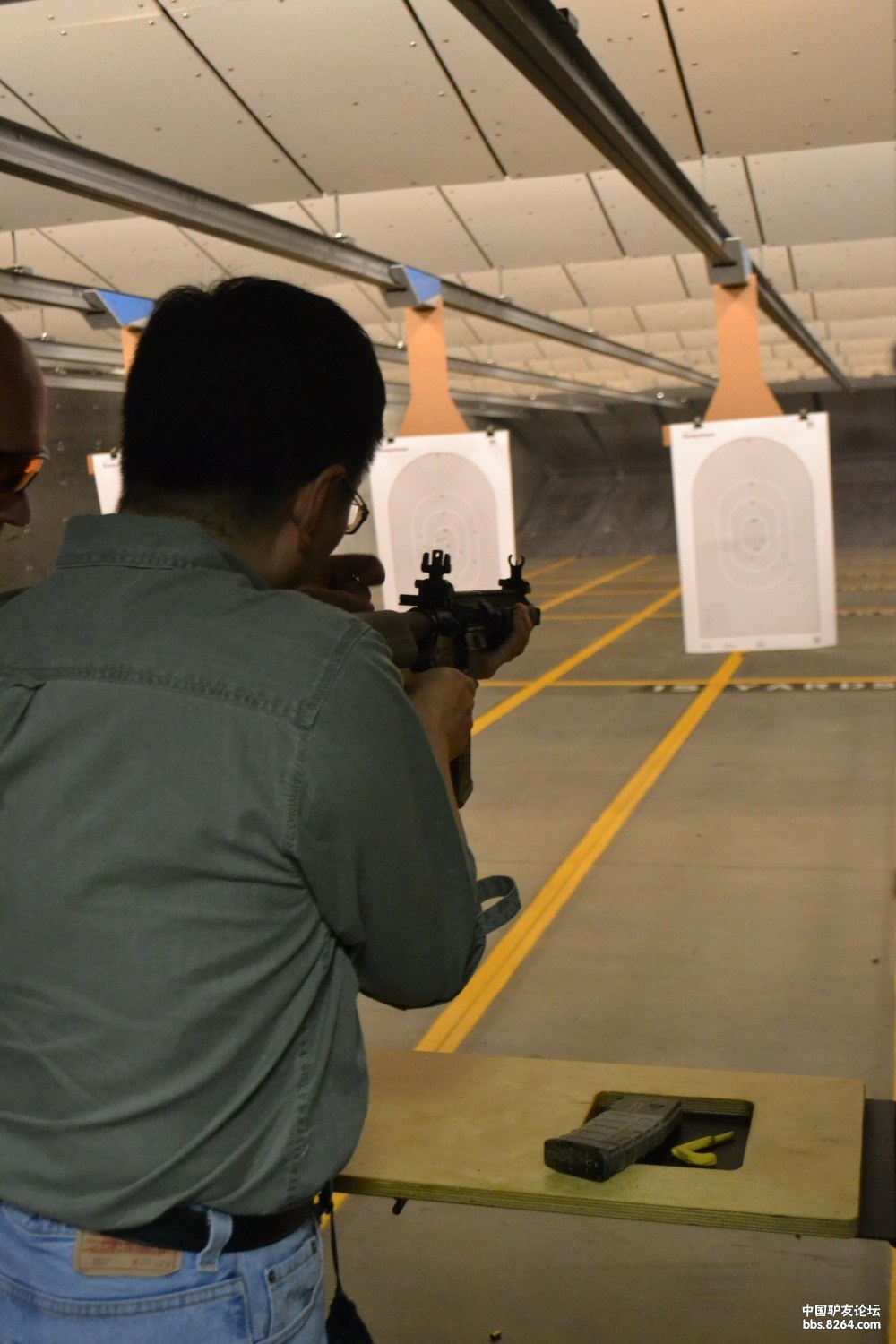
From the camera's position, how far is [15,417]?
6.01 feet

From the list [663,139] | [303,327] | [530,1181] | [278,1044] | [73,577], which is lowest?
[530,1181]

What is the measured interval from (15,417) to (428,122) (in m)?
3.92

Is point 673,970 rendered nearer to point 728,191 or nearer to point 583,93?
point 583,93

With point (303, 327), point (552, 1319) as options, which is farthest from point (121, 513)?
point (552, 1319)

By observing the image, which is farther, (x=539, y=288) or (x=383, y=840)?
(x=539, y=288)

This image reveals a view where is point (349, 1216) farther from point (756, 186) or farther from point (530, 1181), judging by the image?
point (756, 186)

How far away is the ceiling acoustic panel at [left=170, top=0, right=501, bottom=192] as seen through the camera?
4.48 metres

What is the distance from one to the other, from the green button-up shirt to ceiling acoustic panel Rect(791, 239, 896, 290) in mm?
8663

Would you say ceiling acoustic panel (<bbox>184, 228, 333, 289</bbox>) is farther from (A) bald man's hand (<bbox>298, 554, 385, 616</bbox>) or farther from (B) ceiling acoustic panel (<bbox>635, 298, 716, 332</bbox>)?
(A) bald man's hand (<bbox>298, 554, 385, 616</bbox>)

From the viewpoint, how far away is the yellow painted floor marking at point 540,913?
3.70 metres

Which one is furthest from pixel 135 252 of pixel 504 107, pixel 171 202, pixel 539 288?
pixel 504 107

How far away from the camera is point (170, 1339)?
3.75 feet

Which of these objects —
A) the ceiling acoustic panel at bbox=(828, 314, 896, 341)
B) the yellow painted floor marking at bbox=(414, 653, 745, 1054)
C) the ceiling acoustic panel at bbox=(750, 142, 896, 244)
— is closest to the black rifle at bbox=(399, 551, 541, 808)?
the yellow painted floor marking at bbox=(414, 653, 745, 1054)

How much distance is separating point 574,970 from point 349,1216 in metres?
1.41
